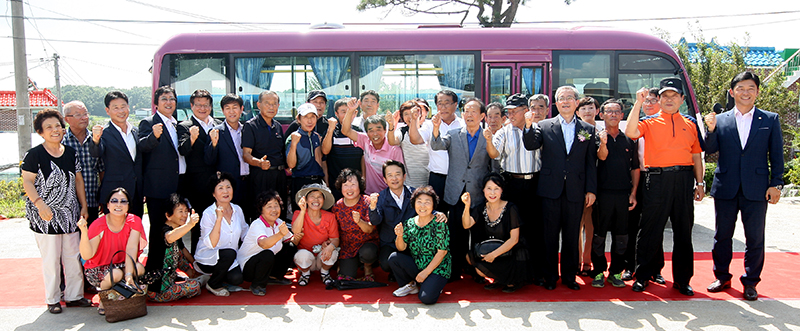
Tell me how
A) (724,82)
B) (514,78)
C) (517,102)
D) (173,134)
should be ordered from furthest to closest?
(724,82) < (514,78) < (173,134) < (517,102)

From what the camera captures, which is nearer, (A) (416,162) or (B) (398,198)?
(B) (398,198)

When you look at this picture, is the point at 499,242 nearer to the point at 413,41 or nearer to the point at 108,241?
the point at 108,241

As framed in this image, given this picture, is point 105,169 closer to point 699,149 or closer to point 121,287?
point 121,287

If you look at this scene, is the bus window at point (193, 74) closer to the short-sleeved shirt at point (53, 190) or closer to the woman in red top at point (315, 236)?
the short-sleeved shirt at point (53, 190)

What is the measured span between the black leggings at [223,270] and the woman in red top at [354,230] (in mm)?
927

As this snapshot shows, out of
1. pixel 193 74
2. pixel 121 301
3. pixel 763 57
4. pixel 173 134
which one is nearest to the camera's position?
pixel 121 301

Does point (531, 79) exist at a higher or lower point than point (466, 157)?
higher

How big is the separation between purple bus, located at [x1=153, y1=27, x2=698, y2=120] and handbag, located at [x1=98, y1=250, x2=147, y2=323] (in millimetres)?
3685

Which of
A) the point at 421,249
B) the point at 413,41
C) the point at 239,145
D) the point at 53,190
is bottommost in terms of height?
the point at 421,249

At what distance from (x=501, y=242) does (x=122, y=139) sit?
3467 millimetres

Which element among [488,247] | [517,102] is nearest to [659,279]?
[488,247]

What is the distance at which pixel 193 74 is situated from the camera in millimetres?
6977

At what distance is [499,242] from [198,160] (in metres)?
2.99

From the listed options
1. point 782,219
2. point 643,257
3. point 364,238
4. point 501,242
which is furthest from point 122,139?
point 782,219
